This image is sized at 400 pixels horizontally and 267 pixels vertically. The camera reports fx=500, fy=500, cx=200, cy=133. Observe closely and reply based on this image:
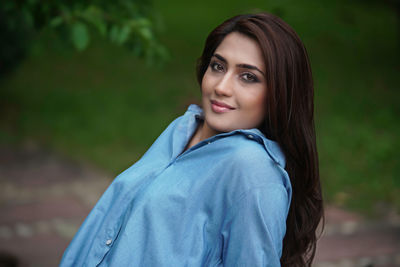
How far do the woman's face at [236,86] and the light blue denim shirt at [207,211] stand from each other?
7cm

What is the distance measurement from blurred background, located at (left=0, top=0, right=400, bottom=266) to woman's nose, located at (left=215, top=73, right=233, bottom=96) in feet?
1.53

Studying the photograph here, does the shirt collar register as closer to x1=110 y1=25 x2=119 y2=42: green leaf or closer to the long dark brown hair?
the long dark brown hair

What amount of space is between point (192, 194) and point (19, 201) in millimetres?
3467

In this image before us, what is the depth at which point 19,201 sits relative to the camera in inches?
183

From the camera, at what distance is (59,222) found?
4.31m

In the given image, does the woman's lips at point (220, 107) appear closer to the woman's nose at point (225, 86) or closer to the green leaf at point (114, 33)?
the woman's nose at point (225, 86)

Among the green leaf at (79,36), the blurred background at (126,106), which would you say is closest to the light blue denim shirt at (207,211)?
the blurred background at (126,106)

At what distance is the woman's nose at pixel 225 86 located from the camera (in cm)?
171

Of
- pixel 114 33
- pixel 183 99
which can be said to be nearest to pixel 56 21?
pixel 114 33

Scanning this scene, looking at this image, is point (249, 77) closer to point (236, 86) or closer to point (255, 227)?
point (236, 86)

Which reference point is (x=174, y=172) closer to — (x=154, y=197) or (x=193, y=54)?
(x=154, y=197)

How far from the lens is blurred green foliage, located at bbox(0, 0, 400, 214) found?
Result: 5.43 metres

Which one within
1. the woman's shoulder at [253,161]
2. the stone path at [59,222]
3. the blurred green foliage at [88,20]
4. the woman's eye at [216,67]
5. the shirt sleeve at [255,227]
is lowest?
the stone path at [59,222]

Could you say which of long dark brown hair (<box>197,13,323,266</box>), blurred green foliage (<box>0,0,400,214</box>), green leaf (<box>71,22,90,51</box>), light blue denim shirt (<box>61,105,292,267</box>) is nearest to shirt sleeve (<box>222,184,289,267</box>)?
light blue denim shirt (<box>61,105,292,267</box>)
